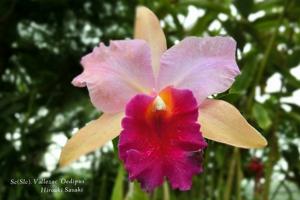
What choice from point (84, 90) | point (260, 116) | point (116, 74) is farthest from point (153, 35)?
point (84, 90)

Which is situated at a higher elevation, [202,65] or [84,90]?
[84,90]

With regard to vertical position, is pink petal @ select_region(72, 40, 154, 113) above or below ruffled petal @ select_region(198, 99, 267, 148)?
above

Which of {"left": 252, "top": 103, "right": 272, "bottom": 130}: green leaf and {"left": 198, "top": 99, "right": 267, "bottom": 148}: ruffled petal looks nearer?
{"left": 198, "top": 99, "right": 267, "bottom": 148}: ruffled petal

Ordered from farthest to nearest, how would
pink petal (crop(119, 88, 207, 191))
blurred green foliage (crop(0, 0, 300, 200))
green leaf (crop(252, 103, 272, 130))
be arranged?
1. blurred green foliage (crop(0, 0, 300, 200))
2. green leaf (crop(252, 103, 272, 130))
3. pink petal (crop(119, 88, 207, 191))

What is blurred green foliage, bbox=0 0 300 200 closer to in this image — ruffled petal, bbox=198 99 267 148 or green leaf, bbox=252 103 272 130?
green leaf, bbox=252 103 272 130

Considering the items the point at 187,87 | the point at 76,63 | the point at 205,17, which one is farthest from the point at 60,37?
the point at 187,87

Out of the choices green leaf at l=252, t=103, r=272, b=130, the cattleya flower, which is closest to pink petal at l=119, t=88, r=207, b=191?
the cattleya flower

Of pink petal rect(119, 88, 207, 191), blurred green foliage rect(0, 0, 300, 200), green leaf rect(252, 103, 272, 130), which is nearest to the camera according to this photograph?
pink petal rect(119, 88, 207, 191)

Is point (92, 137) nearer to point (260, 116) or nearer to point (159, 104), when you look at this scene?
point (159, 104)
